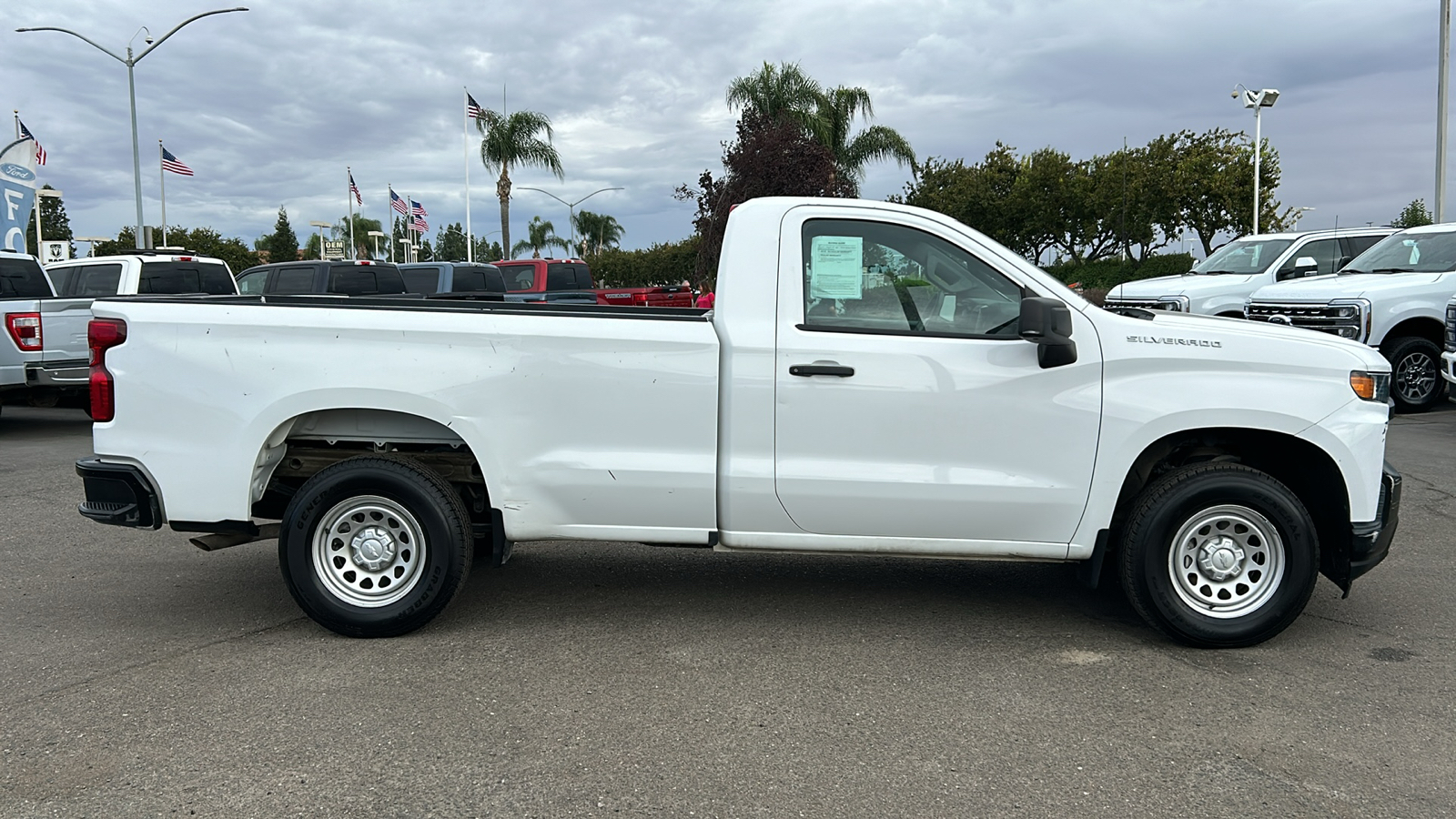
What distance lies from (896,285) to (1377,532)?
2.37 m

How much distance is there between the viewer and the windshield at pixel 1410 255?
12953 millimetres

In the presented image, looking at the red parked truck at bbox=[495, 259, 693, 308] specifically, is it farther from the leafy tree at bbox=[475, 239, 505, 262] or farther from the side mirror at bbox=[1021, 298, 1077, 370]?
the leafy tree at bbox=[475, 239, 505, 262]

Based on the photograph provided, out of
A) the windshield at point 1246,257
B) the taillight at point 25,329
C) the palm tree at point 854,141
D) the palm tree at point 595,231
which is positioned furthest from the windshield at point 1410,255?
the palm tree at point 595,231

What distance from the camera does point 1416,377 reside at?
12797 mm

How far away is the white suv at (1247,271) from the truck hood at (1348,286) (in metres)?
0.98

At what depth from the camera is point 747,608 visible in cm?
548

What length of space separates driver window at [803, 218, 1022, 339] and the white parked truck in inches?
333

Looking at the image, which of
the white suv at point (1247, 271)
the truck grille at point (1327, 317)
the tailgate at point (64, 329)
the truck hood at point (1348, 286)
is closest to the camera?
the tailgate at point (64, 329)

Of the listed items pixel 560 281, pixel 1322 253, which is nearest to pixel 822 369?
pixel 1322 253

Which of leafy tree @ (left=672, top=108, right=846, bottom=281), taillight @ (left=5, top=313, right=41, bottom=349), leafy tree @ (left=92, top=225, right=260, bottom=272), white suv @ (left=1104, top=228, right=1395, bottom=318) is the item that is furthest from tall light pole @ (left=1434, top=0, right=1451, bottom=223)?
leafy tree @ (left=92, top=225, right=260, bottom=272)

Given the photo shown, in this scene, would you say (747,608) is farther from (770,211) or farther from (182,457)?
(182,457)

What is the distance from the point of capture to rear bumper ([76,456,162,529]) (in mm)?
4926

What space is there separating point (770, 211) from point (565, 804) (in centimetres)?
272

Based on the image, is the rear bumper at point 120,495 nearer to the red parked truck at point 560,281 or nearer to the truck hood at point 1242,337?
the truck hood at point 1242,337
